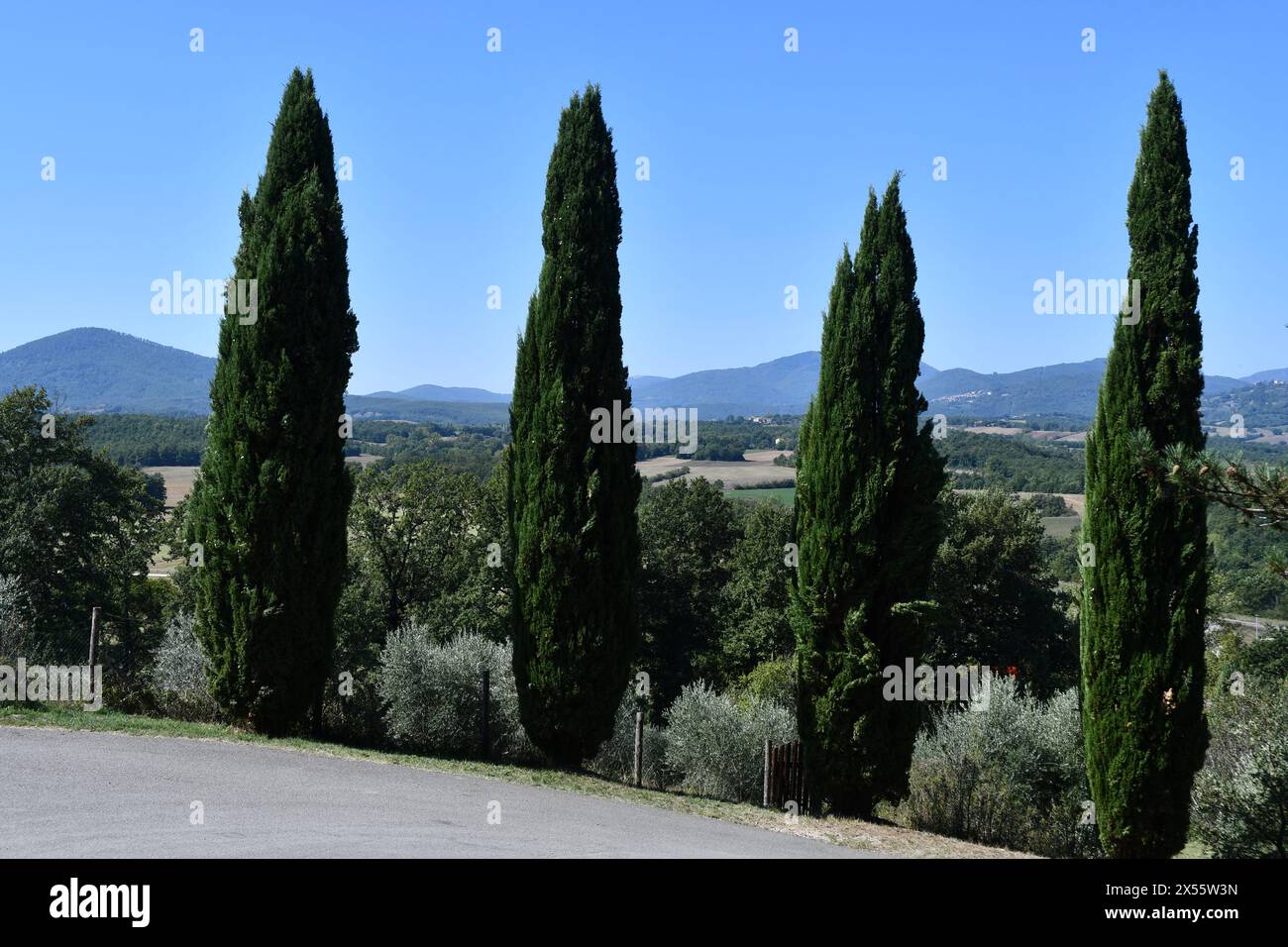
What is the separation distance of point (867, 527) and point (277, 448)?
801 centimetres

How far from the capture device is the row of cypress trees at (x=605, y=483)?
12547 mm

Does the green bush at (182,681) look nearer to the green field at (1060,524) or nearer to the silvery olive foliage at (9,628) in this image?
the silvery olive foliage at (9,628)

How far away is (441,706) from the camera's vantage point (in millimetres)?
16531

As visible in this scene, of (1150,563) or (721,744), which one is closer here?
(1150,563)

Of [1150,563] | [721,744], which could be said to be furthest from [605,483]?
[1150,563]

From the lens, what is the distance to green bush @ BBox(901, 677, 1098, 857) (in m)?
16.2

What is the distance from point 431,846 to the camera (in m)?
8.62

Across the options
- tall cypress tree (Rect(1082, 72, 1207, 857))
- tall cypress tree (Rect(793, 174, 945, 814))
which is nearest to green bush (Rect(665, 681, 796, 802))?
tall cypress tree (Rect(793, 174, 945, 814))

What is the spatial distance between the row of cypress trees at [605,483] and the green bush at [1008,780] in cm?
354

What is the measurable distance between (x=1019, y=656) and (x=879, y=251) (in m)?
22.8

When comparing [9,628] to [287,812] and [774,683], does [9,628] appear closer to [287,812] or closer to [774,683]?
[287,812]

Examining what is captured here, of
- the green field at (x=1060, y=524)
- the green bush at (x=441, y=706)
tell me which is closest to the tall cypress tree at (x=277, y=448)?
the green bush at (x=441, y=706)
